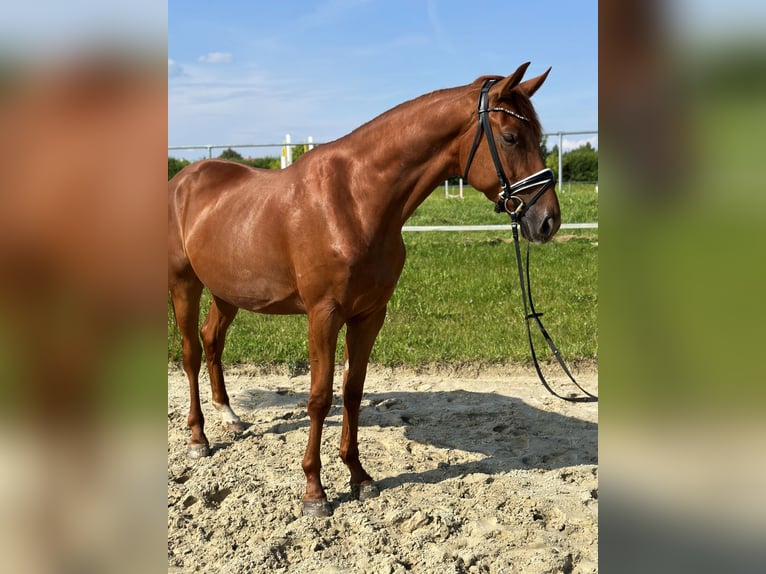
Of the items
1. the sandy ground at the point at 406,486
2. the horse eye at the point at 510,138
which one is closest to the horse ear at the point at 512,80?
the horse eye at the point at 510,138

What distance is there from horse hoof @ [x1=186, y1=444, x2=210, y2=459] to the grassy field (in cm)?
161

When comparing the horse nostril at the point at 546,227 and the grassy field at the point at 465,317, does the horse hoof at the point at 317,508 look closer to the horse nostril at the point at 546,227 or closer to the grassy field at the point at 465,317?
the horse nostril at the point at 546,227

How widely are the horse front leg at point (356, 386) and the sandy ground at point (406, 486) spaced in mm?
105

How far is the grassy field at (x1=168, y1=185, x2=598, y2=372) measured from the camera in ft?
20.0

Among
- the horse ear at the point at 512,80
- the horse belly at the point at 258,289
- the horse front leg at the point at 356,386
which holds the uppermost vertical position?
the horse ear at the point at 512,80

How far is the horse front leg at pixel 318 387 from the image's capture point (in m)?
3.26
